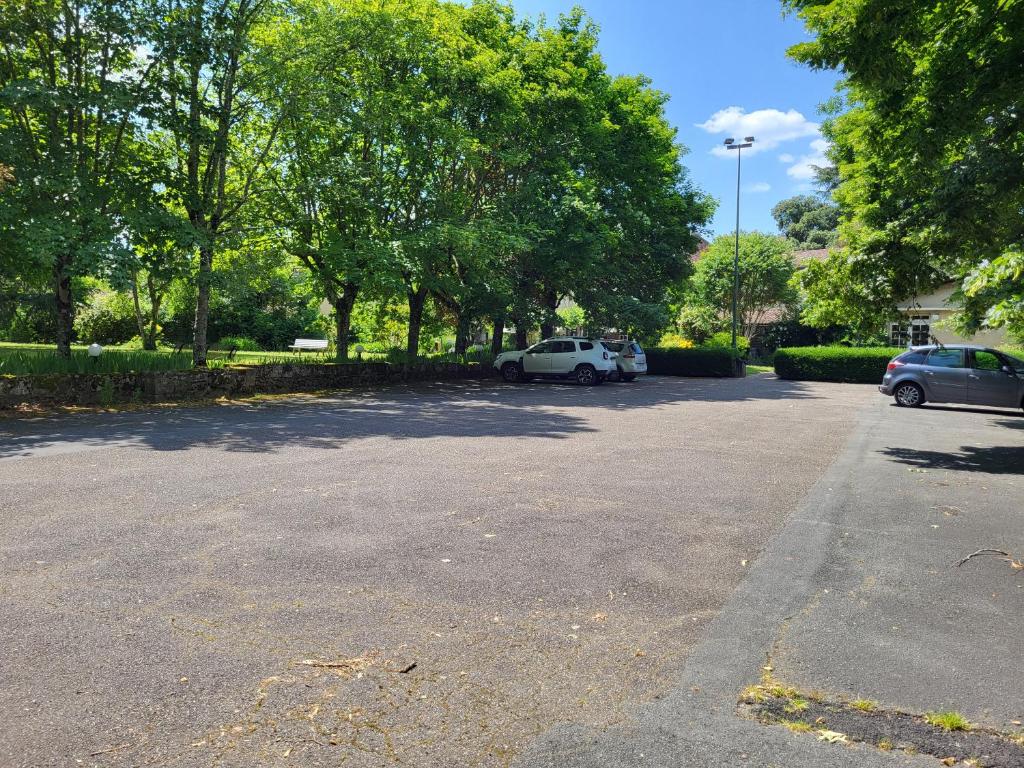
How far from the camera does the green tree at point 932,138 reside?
23.3 ft

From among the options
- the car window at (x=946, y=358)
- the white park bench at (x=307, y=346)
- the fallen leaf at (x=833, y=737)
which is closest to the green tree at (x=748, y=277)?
the white park bench at (x=307, y=346)

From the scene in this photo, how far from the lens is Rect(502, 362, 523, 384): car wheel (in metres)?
25.4

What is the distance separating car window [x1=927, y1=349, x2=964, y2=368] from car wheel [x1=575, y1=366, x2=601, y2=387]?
10.6 meters

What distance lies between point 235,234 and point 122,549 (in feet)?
40.9

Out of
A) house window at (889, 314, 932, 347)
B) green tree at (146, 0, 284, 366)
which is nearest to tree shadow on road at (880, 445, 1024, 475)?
green tree at (146, 0, 284, 366)

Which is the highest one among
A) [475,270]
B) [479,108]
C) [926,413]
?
[479,108]

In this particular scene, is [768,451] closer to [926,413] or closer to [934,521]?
[934,521]

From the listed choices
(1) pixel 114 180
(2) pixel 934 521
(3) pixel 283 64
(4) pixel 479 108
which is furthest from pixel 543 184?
(2) pixel 934 521

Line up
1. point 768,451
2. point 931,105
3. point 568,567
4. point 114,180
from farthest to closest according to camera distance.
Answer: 1. point 114,180
2. point 768,451
3. point 931,105
4. point 568,567

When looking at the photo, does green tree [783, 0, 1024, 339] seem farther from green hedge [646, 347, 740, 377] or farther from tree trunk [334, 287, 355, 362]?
green hedge [646, 347, 740, 377]

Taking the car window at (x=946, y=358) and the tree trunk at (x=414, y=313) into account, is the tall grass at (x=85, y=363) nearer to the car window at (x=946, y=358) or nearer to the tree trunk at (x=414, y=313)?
the tree trunk at (x=414, y=313)

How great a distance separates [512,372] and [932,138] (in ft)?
60.0

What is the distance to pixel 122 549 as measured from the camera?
466 centimetres

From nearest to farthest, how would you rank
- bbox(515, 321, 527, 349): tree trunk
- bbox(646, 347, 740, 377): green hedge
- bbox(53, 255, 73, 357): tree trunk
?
bbox(53, 255, 73, 357): tree trunk < bbox(515, 321, 527, 349): tree trunk < bbox(646, 347, 740, 377): green hedge
